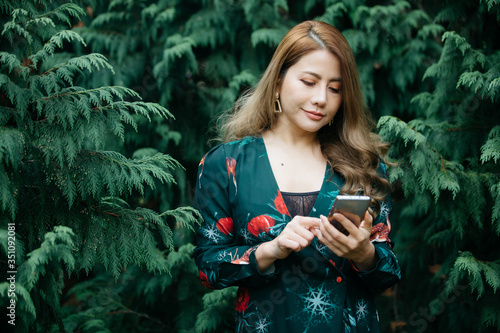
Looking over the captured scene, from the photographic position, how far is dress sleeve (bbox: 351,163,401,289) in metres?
1.87

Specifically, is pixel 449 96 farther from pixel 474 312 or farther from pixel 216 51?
pixel 216 51

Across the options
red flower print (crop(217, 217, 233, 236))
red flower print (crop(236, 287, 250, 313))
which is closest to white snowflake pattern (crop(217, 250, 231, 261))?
red flower print (crop(217, 217, 233, 236))

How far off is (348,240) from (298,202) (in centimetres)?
31

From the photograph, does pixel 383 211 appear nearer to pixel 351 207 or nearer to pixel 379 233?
pixel 379 233

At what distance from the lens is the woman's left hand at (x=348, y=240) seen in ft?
5.40

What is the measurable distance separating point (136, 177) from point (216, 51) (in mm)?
2286

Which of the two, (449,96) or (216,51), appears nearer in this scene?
(449,96)

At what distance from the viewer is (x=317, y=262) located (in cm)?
186

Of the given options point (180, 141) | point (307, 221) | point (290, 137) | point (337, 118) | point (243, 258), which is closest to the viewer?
point (307, 221)

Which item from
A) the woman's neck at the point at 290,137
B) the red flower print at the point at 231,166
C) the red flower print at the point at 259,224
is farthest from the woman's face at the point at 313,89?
the red flower print at the point at 259,224

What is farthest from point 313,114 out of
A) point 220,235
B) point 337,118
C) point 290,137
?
point 220,235

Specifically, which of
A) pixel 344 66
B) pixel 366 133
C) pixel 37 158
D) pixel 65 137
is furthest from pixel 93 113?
pixel 366 133

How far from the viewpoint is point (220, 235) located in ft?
6.40

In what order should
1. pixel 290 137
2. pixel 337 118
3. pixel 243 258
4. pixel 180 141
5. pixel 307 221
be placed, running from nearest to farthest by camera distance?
pixel 307 221 → pixel 243 258 → pixel 290 137 → pixel 337 118 → pixel 180 141
